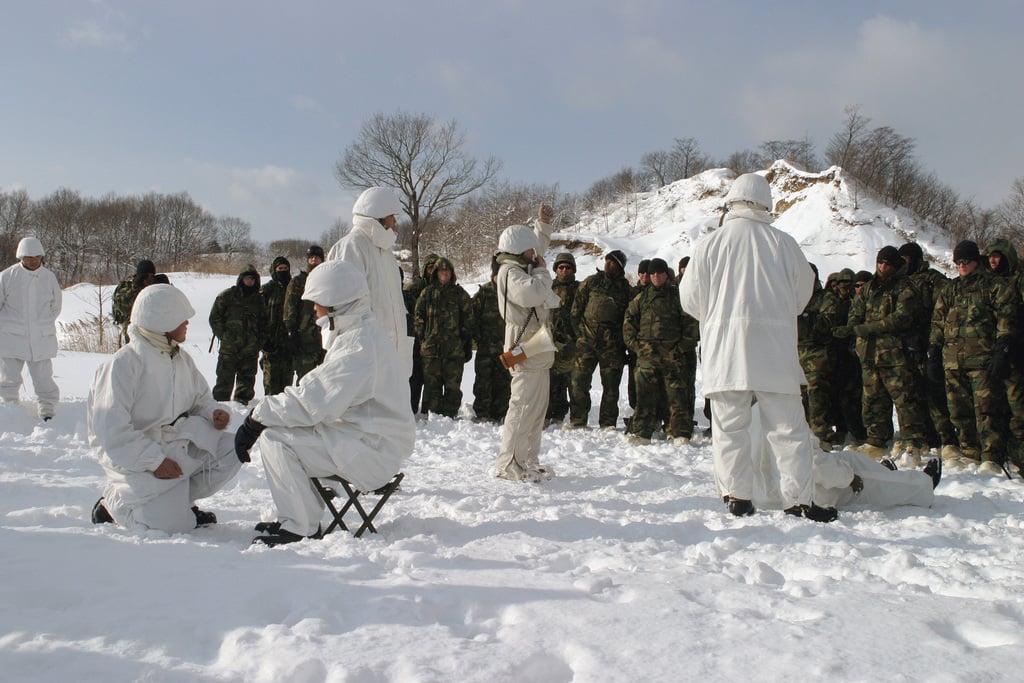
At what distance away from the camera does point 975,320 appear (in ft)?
20.2

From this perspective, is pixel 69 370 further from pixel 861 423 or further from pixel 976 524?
pixel 976 524

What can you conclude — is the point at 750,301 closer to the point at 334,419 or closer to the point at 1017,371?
the point at 334,419

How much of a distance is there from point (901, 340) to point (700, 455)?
2.25 meters

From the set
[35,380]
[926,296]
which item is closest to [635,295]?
[926,296]

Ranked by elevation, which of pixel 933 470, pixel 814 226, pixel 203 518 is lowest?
pixel 203 518

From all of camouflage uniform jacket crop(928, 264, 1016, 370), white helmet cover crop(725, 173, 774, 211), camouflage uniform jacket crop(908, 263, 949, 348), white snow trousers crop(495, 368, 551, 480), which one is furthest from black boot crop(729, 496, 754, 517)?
camouflage uniform jacket crop(908, 263, 949, 348)

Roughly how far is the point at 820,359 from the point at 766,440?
3.49m

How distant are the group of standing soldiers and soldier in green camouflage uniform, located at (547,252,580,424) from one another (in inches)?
109

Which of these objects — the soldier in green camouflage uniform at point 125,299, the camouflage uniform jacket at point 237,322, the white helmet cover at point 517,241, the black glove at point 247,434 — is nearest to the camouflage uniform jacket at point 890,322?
the white helmet cover at point 517,241

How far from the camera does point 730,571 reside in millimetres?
3406

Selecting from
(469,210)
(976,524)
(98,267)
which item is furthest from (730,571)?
(98,267)

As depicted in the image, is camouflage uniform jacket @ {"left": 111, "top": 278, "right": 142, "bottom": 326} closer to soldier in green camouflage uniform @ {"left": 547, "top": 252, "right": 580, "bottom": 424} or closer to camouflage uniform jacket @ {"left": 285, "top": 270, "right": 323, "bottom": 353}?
camouflage uniform jacket @ {"left": 285, "top": 270, "right": 323, "bottom": 353}

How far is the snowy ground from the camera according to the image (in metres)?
2.41

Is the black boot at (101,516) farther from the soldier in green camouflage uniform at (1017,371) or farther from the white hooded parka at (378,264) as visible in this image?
the soldier in green camouflage uniform at (1017,371)
